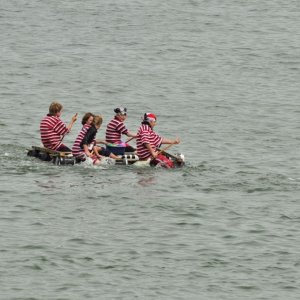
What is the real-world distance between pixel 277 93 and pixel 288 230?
896 inches

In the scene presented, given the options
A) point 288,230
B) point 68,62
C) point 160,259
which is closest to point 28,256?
point 160,259

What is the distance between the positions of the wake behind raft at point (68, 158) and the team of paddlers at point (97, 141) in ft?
0.44

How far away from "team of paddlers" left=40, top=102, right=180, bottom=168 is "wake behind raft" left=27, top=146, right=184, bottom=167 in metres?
0.13

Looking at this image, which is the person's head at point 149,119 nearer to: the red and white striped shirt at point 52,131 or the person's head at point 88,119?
the person's head at point 88,119

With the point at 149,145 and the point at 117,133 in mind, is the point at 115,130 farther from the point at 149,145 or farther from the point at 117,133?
the point at 149,145

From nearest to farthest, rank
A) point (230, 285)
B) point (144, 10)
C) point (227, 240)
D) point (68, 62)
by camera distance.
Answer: point (230, 285) → point (227, 240) → point (68, 62) → point (144, 10)

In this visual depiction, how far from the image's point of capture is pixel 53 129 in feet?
120

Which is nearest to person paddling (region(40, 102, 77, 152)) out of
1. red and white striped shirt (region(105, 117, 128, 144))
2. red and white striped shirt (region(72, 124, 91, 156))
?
red and white striped shirt (region(72, 124, 91, 156))

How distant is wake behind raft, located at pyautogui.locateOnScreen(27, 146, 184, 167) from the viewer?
3609 centimetres

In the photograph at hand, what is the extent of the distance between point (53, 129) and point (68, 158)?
1.03 metres

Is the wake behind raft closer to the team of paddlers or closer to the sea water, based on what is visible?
the team of paddlers

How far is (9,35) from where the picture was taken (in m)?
62.8

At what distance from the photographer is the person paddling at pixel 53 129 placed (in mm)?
36375

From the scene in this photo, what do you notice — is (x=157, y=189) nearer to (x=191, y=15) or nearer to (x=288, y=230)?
(x=288, y=230)
